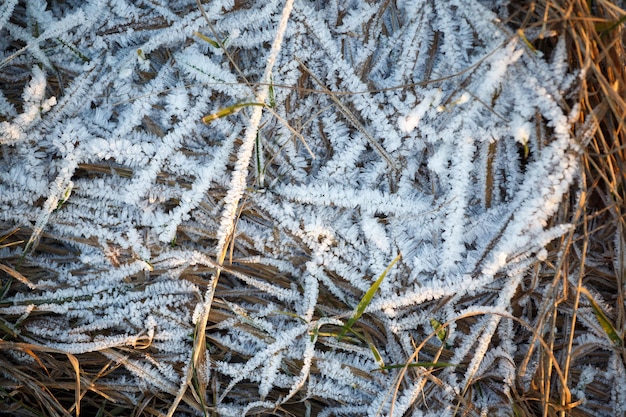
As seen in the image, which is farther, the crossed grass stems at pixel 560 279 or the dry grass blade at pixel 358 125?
the dry grass blade at pixel 358 125

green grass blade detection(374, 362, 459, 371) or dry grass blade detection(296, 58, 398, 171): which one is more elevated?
dry grass blade detection(296, 58, 398, 171)

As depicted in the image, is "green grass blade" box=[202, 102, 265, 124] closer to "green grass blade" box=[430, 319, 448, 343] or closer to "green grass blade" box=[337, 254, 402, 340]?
"green grass blade" box=[337, 254, 402, 340]

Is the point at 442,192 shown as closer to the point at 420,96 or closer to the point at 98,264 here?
the point at 420,96

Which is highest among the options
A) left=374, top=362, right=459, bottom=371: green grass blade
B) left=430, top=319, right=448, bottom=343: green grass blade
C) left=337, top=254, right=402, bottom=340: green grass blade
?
left=337, top=254, right=402, bottom=340: green grass blade

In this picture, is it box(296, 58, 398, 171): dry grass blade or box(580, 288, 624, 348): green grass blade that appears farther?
box(296, 58, 398, 171): dry grass blade

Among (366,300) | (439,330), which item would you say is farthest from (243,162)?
(439,330)

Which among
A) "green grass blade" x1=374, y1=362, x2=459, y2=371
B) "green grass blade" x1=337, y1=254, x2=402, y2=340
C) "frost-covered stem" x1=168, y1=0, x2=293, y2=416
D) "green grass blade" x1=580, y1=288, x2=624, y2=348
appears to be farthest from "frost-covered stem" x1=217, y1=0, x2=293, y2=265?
"green grass blade" x1=580, y1=288, x2=624, y2=348

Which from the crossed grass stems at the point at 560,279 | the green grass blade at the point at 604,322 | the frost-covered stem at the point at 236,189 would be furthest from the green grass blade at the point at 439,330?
the frost-covered stem at the point at 236,189

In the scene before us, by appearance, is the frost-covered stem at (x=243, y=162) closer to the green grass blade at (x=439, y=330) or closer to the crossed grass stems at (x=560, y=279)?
the crossed grass stems at (x=560, y=279)

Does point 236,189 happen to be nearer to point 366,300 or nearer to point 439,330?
point 366,300
